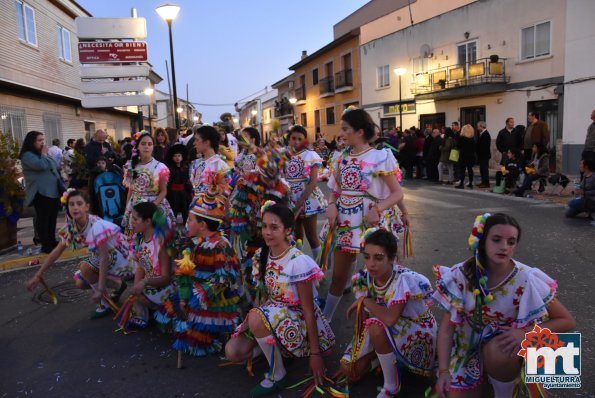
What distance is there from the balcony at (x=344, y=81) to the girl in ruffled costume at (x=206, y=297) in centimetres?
2803

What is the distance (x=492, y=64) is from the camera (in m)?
18.3

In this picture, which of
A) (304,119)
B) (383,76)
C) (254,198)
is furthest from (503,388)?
(304,119)

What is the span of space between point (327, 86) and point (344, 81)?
3.41 metres

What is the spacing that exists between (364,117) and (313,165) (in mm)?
1470

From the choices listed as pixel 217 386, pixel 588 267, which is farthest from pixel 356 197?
pixel 588 267

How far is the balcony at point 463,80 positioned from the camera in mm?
18422

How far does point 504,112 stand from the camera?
18719 millimetres

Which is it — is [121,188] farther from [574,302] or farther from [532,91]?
[532,91]

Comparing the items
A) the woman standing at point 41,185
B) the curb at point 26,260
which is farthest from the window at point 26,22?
the curb at point 26,260

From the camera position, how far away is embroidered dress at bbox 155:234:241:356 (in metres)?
3.61

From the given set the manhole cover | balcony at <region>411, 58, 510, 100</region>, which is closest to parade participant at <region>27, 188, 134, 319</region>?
the manhole cover

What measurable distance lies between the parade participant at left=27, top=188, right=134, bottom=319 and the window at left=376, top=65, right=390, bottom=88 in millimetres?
23624

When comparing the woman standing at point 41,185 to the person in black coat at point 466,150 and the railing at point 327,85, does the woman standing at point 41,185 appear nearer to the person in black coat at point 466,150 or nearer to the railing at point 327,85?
the person in black coat at point 466,150

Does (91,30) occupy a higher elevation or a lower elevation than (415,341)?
higher
